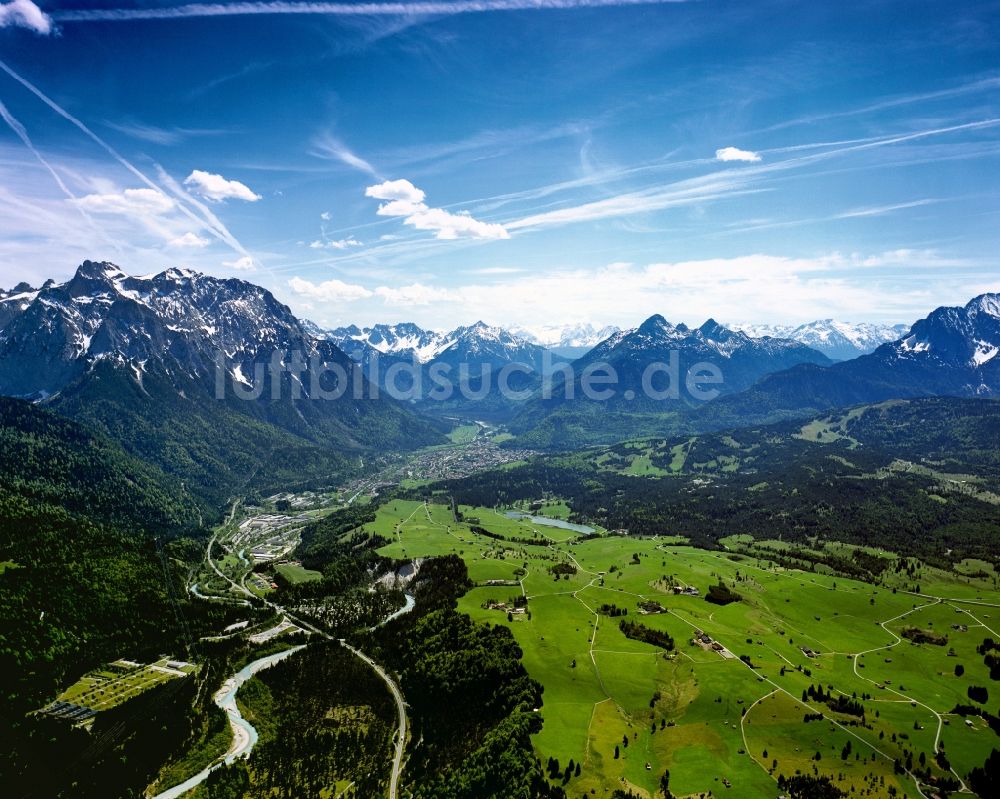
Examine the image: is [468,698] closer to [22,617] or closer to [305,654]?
[305,654]

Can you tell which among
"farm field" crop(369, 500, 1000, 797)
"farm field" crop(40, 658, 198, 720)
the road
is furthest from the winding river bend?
"farm field" crop(369, 500, 1000, 797)

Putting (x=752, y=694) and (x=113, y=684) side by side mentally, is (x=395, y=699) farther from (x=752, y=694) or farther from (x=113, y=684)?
(x=752, y=694)

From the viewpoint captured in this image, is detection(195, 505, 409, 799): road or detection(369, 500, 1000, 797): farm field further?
detection(195, 505, 409, 799): road

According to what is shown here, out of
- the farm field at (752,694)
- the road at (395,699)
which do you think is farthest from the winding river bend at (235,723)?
the farm field at (752,694)

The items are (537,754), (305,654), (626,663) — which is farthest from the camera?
(305,654)

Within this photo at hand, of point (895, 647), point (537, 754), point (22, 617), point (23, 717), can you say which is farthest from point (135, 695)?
point (895, 647)

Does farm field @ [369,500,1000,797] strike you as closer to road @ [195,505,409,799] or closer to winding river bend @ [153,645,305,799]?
road @ [195,505,409,799]

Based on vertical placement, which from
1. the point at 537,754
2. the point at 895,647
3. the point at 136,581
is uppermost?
the point at 136,581
